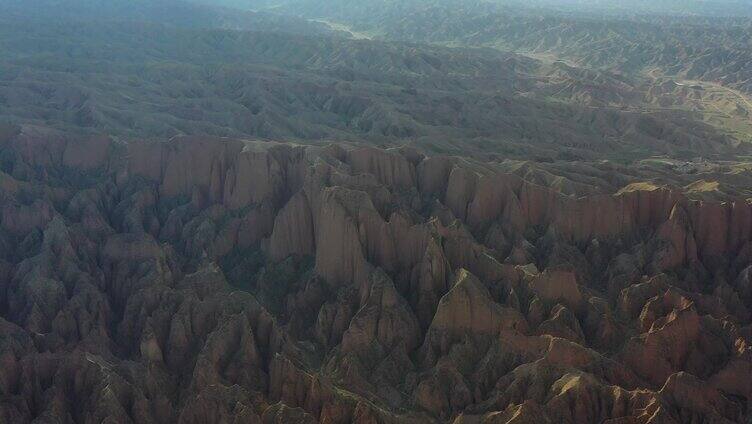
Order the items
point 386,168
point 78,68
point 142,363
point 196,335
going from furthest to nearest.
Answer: point 78,68
point 386,168
point 196,335
point 142,363

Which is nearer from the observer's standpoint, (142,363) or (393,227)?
Answer: (142,363)

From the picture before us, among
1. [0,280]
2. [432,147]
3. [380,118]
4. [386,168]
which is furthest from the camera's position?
[380,118]

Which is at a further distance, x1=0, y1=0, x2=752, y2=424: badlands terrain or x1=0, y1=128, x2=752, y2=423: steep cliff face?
x1=0, y1=0, x2=752, y2=424: badlands terrain

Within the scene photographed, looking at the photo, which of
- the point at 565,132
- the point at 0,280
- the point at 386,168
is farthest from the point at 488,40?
the point at 0,280

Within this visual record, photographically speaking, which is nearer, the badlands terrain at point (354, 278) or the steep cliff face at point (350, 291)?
the steep cliff face at point (350, 291)

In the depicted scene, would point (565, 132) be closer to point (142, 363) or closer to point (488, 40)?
point (142, 363)

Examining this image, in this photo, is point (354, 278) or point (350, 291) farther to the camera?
point (354, 278)

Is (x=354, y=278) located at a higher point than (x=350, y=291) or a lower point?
higher

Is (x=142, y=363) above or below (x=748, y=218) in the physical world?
below
